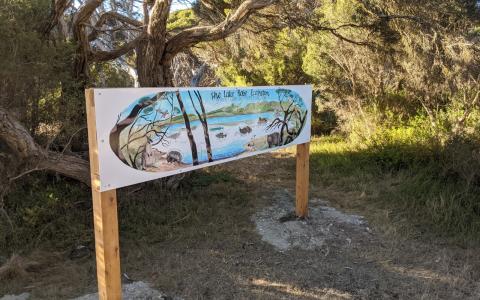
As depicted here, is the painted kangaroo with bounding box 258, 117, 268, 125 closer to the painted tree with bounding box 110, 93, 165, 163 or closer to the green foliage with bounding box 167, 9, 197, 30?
the painted tree with bounding box 110, 93, 165, 163

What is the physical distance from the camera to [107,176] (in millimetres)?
3055

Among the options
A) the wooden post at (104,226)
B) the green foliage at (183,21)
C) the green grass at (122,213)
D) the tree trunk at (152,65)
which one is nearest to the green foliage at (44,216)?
the green grass at (122,213)

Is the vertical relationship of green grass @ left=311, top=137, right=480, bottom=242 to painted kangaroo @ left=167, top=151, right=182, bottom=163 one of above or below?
below

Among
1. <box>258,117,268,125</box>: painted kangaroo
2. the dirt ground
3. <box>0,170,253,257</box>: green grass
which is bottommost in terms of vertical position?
the dirt ground

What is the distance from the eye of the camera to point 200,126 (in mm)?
3932

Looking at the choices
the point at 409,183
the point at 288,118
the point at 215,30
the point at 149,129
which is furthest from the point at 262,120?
the point at 409,183

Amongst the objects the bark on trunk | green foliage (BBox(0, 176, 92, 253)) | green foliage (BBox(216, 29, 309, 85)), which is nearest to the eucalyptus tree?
the bark on trunk

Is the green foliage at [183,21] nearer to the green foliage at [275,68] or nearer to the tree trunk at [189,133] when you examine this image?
the green foliage at [275,68]

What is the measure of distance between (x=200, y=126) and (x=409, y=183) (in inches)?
169

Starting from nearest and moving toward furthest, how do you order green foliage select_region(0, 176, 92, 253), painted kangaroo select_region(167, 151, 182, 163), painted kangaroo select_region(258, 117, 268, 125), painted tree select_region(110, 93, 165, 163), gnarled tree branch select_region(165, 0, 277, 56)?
painted tree select_region(110, 93, 165, 163) → painted kangaroo select_region(167, 151, 182, 163) → painted kangaroo select_region(258, 117, 268, 125) → green foliage select_region(0, 176, 92, 253) → gnarled tree branch select_region(165, 0, 277, 56)

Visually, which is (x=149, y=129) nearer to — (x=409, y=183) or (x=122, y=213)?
(x=122, y=213)

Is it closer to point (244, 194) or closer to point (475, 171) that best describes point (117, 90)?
point (244, 194)

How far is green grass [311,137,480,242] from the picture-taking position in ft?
18.7

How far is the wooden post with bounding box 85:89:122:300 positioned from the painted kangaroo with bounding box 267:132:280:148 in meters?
2.30
